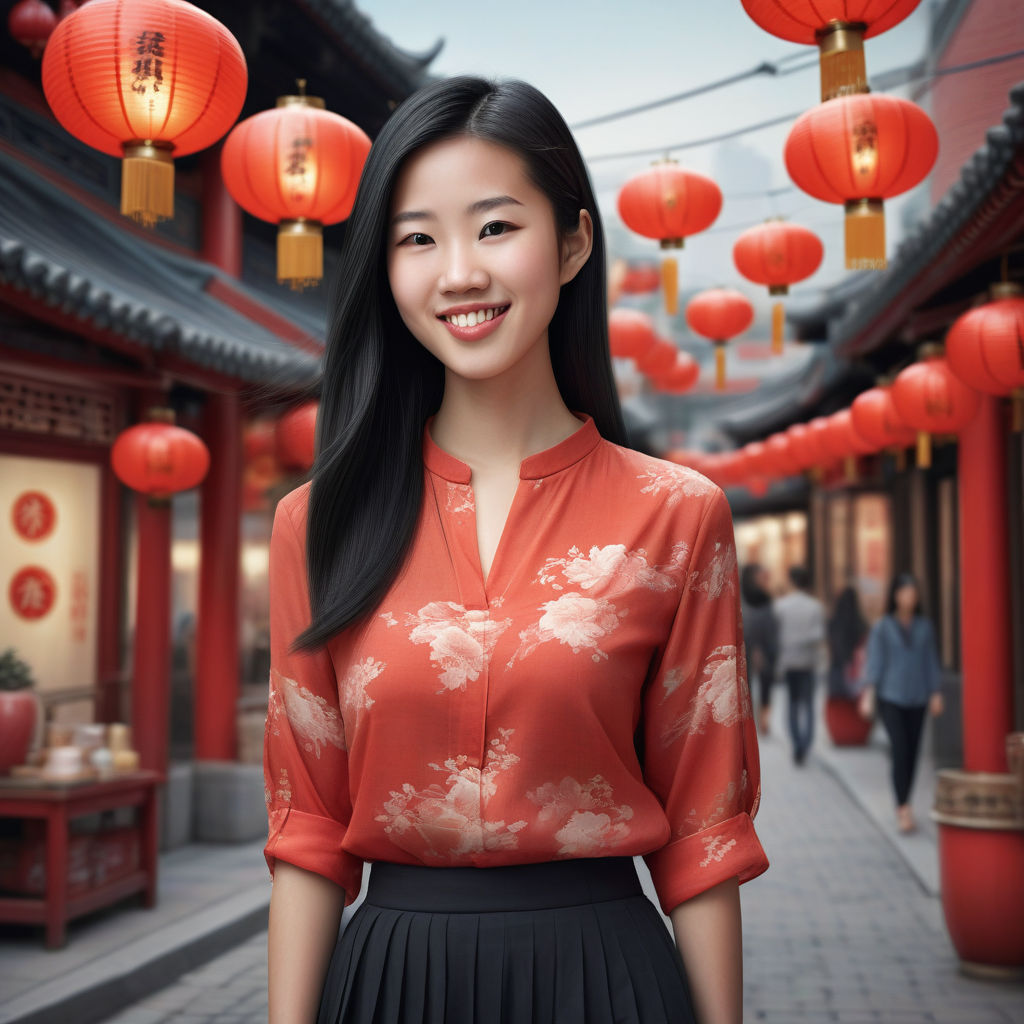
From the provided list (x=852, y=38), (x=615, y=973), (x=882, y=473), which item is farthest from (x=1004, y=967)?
(x=882, y=473)

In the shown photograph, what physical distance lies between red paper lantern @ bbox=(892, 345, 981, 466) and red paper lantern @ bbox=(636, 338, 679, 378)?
311 centimetres

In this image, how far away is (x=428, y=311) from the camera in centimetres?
181

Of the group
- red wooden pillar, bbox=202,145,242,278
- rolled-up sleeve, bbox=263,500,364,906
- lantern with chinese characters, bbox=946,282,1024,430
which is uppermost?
red wooden pillar, bbox=202,145,242,278

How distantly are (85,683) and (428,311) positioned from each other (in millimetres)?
6329

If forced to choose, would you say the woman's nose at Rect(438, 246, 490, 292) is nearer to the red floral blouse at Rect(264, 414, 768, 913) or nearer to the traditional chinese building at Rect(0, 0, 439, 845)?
the red floral blouse at Rect(264, 414, 768, 913)

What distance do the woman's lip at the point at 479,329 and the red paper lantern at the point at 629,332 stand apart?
721 centimetres

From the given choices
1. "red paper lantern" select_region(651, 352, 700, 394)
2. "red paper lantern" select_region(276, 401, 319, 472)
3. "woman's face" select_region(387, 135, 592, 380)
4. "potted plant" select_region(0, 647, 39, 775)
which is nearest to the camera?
"woman's face" select_region(387, 135, 592, 380)

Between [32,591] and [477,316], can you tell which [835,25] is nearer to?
[477,316]

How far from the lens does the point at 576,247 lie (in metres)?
1.92

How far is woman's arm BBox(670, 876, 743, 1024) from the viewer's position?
174 centimetres

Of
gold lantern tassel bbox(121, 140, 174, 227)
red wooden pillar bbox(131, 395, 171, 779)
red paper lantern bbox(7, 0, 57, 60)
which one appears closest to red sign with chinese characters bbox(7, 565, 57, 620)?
red wooden pillar bbox(131, 395, 171, 779)

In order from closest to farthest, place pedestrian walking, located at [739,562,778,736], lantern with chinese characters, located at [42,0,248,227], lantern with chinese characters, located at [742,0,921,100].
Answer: lantern with chinese characters, located at [742,0,921,100] → lantern with chinese characters, located at [42,0,248,227] → pedestrian walking, located at [739,562,778,736]

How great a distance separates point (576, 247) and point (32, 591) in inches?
229

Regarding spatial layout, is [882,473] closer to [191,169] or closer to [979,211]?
[191,169]
